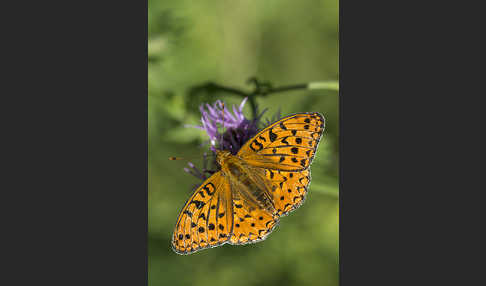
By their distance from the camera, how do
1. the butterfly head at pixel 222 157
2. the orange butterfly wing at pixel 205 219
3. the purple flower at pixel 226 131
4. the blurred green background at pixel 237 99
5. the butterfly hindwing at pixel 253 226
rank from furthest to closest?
the blurred green background at pixel 237 99, the purple flower at pixel 226 131, the butterfly head at pixel 222 157, the butterfly hindwing at pixel 253 226, the orange butterfly wing at pixel 205 219

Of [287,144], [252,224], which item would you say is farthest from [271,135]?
[252,224]

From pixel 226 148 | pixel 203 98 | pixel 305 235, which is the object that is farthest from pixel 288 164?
pixel 305 235

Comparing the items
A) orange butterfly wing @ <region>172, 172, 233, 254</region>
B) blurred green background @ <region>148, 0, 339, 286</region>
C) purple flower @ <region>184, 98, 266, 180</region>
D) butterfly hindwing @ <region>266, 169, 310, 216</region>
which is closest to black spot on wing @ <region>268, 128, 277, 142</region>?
butterfly hindwing @ <region>266, 169, 310, 216</region>

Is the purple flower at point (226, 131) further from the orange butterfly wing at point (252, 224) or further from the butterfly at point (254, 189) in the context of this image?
the orange butterfly wing at point (252, 224)

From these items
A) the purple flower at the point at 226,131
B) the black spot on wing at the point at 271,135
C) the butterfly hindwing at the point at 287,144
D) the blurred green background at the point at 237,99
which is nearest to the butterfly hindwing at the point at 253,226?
the butterfly hindwing at the point at 287,144

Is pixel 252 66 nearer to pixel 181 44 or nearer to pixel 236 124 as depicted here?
pixel 181 44

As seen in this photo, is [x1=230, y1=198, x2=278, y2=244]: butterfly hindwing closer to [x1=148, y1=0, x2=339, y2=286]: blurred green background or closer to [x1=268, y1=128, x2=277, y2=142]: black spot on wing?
[x1=268, y1=128, x2=277, y2=142]: black spot on wing

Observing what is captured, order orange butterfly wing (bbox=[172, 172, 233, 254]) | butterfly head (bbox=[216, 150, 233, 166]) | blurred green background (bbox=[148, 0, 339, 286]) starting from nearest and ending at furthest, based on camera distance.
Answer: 1. orange butterfly wing (bbox=[172, 172, 233, 254])
2. butterfly head (bbox=[216, 150, 233, 166])
3. blurred green background (bbox=[148, 0, 339, 286])

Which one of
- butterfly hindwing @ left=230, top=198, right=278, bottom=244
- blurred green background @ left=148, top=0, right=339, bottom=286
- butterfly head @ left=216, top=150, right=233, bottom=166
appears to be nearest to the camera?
butterfly hindwing @ left=230, top=198, right=278, bottom=244

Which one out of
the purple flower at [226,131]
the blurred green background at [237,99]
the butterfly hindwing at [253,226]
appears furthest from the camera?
the blurred green background at [237,99]
